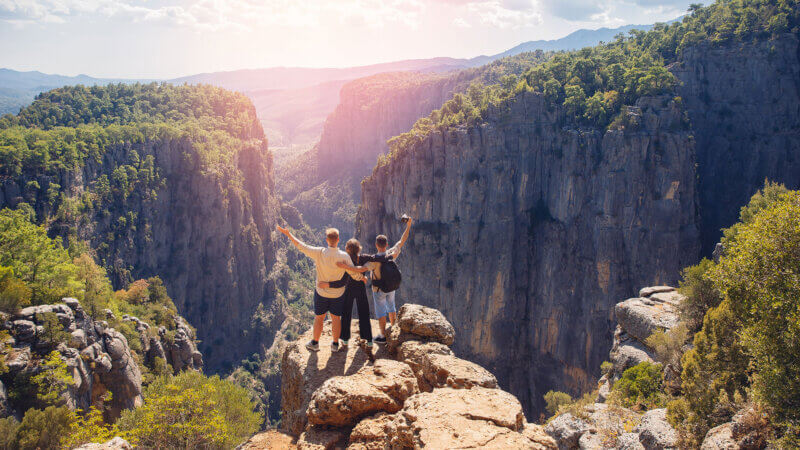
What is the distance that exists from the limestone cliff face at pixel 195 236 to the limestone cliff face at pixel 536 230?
45.3 metres

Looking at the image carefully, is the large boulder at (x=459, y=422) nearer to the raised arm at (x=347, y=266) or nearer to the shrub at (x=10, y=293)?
the raised arm at (x=347, y=266)

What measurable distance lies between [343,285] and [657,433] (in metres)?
10.6

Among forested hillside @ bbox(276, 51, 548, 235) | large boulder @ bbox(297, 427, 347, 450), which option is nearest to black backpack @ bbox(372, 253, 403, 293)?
large boulder @ bbox(297, 427, 347, 450)

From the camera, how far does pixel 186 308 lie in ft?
289

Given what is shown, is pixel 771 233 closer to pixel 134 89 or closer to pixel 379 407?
pixel 379 407

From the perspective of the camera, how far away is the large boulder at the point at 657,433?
1335cm

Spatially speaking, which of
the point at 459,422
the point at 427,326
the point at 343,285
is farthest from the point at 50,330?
the point at 459,422

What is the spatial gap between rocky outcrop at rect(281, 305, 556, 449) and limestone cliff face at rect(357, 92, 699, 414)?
48780 mm

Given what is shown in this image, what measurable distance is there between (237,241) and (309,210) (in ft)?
159

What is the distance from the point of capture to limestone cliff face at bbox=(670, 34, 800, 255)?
2183 inches

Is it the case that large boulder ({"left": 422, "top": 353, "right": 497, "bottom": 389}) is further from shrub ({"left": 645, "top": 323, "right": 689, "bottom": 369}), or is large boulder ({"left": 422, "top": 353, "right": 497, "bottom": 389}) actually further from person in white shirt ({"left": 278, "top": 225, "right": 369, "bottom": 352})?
shrub ({"left": 645, "top": 323, "right": 689, "bottom": 369})

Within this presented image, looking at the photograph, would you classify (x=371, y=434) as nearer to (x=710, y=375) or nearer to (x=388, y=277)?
(x=388, y=277)

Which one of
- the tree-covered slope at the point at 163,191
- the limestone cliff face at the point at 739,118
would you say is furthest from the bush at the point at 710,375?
the tree-covered slope at the point at 163,191

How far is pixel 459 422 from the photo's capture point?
805 cm
